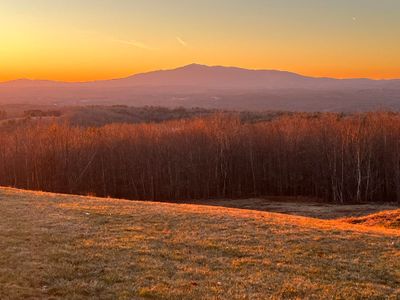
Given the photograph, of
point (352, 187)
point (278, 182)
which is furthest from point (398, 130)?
point (278, 182)

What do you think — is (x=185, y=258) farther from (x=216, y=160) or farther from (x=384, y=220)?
(x=216, y=160)

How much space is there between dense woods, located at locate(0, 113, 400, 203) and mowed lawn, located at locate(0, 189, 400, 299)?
39.0m

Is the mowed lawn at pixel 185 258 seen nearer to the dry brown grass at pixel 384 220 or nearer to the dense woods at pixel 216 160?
the dry brown grass at pixel 384 220

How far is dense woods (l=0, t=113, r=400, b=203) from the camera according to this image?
2327 inches

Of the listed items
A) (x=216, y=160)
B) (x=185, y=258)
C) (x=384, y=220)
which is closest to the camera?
(x=185, y=258)

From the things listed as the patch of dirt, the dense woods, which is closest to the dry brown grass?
the patch of dirt

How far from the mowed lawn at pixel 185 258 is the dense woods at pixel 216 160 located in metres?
39.0

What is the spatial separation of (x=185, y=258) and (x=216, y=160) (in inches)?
1963

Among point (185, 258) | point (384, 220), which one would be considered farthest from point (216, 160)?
point (185, 258)

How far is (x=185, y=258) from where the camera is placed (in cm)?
1487

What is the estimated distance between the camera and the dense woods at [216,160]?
5909cm

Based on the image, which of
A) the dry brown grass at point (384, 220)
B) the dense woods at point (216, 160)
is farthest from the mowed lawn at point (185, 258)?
the dense woods at point (216, 160)

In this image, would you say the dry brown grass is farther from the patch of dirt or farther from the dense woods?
the dense woods

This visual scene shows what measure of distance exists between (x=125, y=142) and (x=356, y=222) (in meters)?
43.5
